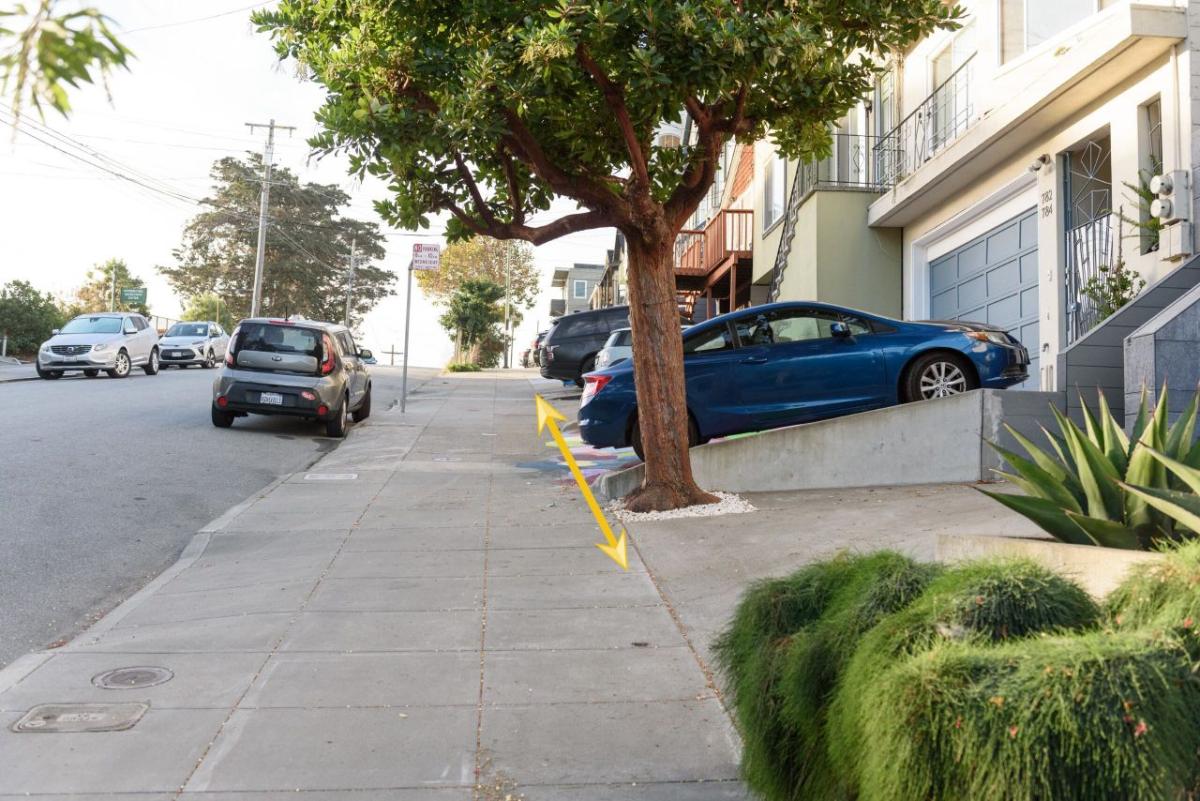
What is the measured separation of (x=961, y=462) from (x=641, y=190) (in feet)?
13.0

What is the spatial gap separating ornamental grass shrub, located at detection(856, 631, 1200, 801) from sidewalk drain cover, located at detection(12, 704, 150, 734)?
12.0ft

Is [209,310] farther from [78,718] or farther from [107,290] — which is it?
[78,718]

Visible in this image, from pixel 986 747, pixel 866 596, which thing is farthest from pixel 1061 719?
pixel 866 596

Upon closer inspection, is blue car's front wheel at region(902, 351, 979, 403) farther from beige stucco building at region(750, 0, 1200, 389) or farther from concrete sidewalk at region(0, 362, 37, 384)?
concrete sidewalk at region(0, 362, 37, 384)

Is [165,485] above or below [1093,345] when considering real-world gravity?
below

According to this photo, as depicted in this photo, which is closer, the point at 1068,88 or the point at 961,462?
the point at 961,462

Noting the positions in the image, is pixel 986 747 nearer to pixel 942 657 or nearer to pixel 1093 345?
pixel 942 657

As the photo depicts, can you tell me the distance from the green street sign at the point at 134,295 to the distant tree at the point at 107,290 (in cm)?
44

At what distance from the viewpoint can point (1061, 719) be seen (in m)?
2.04

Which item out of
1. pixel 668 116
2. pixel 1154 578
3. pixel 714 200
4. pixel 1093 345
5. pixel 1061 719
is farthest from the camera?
pixel 714 200

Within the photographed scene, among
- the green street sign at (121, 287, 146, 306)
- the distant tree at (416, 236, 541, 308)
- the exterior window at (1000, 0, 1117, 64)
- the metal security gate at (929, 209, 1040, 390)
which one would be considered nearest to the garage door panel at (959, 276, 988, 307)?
the metal security gate at (929, 209, 1040, 390)

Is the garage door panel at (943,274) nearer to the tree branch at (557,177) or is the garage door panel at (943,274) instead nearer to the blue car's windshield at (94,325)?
the tree branch at (557,177)

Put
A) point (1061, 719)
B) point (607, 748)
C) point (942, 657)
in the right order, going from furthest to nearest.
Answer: point (607, 748), point (942, 657), point (1061, 719)

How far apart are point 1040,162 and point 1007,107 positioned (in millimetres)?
784
